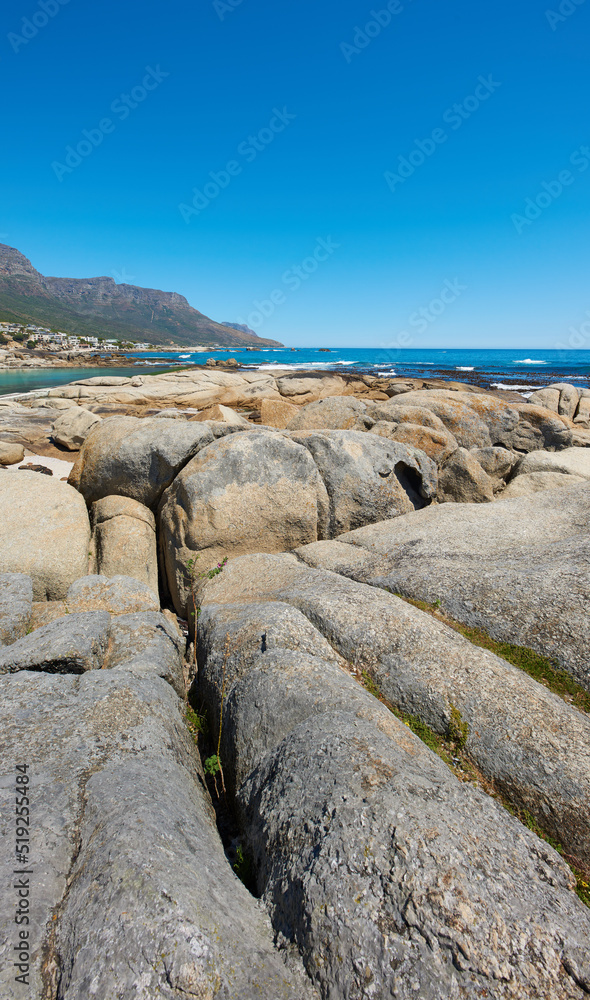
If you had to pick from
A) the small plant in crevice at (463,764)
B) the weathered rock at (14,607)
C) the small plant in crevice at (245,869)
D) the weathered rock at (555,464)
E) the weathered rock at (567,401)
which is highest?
the weathered rock at (567,401)

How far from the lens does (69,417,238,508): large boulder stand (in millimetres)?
10906

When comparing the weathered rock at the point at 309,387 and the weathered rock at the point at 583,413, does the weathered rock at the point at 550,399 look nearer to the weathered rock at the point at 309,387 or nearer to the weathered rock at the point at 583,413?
the weathered rock at the point at 583,413

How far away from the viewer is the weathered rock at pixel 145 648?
5.62 meters

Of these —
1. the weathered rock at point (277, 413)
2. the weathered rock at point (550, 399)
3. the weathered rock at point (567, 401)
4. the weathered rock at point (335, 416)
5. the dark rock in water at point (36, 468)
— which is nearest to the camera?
the weathered rock at point (335, 416)

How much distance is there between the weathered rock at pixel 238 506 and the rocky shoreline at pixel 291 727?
5cm

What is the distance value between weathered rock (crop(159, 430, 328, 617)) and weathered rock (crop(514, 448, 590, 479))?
24.1ft

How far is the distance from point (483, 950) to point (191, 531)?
8.09 m

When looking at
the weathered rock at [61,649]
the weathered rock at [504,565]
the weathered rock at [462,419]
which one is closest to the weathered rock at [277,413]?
the weathered rock at [462,419]

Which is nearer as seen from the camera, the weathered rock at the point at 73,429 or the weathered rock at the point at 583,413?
the weathered rock at the point at 73,429

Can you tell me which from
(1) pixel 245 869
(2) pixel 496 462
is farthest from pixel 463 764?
(2) pixel 496 462

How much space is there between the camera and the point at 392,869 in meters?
2.95

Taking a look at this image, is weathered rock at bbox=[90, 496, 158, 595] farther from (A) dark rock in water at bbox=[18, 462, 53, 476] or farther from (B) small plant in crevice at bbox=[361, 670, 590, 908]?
(A) dark rock in water at bbox=[18, 462, 53, 476]

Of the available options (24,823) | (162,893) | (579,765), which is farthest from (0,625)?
(579,765)

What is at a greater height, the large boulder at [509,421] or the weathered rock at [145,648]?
the large boulder at [509,421]
